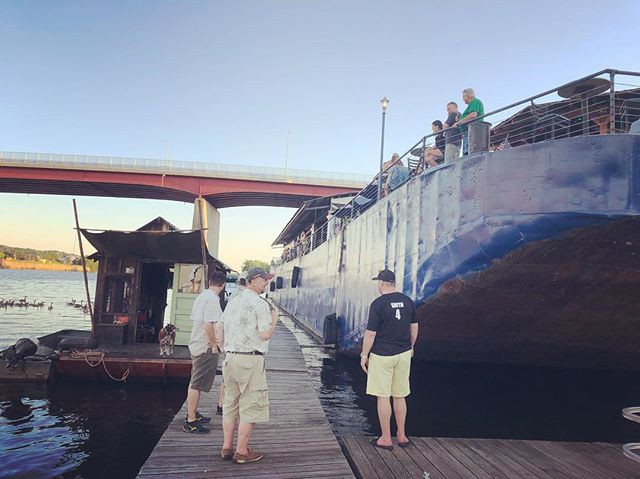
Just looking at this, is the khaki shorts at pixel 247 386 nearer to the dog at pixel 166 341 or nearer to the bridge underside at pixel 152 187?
the dog at pixel 166 341

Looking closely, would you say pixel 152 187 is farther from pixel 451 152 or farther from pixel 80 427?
pixel 451 152

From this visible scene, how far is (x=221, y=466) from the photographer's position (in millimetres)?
4602

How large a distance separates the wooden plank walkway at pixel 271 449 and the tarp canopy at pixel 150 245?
5.65 metres

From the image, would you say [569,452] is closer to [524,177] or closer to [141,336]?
[524,177]

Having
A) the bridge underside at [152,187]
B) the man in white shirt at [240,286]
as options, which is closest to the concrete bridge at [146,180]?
the bridge underside at [152,187]

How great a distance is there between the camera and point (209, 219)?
159 feet

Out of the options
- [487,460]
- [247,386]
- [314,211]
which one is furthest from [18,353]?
[314,211]

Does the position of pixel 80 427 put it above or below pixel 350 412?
below

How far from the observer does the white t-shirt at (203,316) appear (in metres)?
5.61

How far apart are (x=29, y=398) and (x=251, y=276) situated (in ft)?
29.3

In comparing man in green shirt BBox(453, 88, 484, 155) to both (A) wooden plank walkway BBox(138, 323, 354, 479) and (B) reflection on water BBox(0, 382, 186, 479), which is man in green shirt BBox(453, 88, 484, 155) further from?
(B) reflection on water BBox(0, 382, 186, 479)

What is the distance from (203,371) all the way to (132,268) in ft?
27.5

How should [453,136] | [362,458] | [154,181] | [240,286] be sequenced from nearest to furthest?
[362,458] → [453,136] → [240,286] → [154,181]

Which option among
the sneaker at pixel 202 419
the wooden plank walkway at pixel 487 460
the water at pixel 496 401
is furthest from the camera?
the water at pixel 496 401
